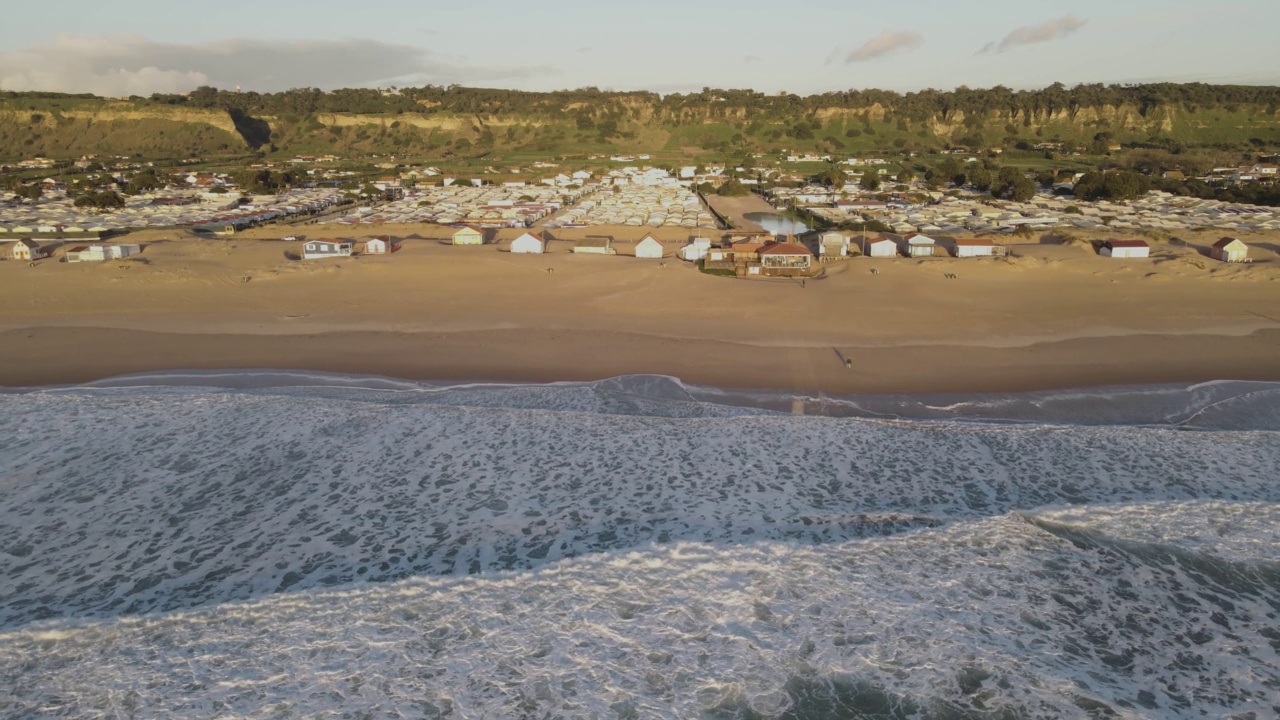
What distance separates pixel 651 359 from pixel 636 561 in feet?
26.2

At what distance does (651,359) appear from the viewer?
50.9 ft

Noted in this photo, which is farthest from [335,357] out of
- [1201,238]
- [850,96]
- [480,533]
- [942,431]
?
[850,96]

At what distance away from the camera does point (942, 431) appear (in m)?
11.5

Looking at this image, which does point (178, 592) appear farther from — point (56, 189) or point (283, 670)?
point (56, 189)

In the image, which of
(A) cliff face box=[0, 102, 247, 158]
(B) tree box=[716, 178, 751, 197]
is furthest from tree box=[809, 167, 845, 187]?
(A) cliff face box=[0, 102, 247, 158]

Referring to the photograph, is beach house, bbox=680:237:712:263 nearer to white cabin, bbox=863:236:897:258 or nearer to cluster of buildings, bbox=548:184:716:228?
white cabin, bbox=863:236:897:258

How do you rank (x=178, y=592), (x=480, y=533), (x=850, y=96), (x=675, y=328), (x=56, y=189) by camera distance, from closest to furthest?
1. (x=178, y=592)
2. (x=480, y=533)
3. (x=675, y=328)
4. (x=56, y=189)
5. (x=850, y=96)

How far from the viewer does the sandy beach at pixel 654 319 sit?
15.0 m

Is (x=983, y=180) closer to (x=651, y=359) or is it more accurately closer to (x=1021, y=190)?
(x=1021, y=190)

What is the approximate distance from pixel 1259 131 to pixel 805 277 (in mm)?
90087

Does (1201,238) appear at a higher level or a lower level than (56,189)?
lower

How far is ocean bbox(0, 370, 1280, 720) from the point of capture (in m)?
6.11

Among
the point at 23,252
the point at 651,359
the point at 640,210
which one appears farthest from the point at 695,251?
the point at 23,252

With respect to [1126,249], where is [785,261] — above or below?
below
